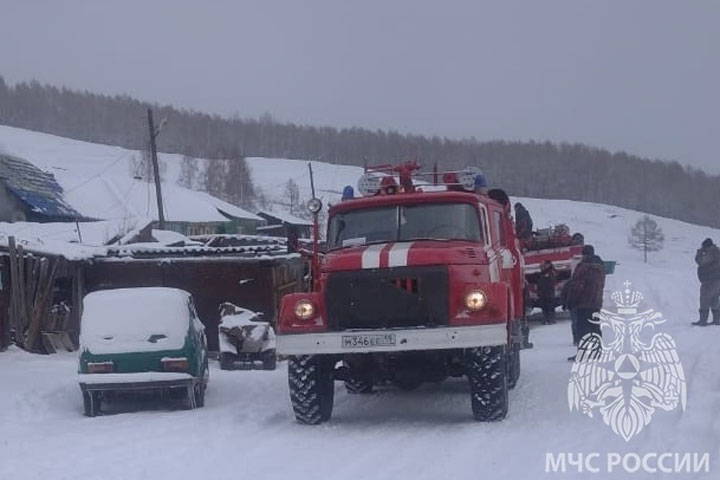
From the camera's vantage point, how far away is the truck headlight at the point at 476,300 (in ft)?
34.4

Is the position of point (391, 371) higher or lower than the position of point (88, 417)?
higher

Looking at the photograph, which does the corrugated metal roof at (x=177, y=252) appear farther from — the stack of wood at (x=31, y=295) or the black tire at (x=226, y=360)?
the black tire at (x=226, y=360)

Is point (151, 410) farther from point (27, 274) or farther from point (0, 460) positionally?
point (27, 274)

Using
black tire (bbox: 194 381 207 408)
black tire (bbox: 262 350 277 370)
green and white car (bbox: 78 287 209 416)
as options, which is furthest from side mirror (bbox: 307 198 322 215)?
black tire (bbox: 262 350 277 370)

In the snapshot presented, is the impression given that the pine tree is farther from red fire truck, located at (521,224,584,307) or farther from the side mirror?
the side mirror

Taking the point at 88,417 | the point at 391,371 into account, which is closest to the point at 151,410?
the point at 88,417

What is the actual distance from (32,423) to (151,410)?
5.70 feet

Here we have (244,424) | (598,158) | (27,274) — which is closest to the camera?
(244,424)

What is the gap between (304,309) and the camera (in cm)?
1097

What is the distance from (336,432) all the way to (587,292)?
526cm

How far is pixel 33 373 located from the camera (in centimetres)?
1553

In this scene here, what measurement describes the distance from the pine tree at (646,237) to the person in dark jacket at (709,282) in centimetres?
3467

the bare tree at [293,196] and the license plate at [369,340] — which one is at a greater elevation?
the license plate at [369,340]

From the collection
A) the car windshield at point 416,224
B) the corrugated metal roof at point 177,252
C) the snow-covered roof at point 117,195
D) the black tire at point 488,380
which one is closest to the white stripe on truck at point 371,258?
the car windshield at point 416,224
